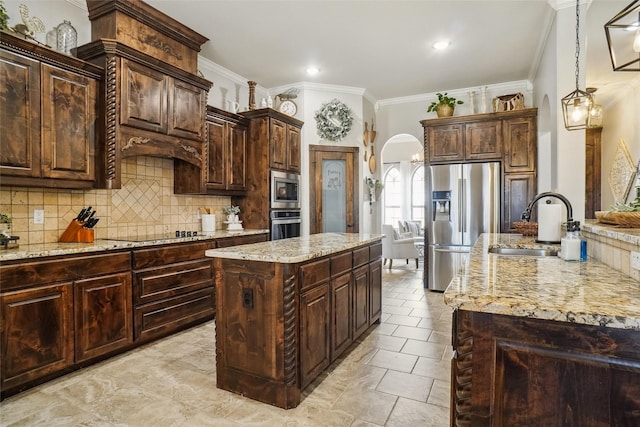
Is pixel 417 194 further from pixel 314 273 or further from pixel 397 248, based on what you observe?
pixel 314 273

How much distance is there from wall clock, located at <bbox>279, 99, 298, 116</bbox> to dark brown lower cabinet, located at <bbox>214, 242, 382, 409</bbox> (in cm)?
344

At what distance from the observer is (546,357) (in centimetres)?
103

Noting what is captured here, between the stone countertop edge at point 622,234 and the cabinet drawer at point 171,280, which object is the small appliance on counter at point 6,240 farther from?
the stone countertop edge at point 622,234

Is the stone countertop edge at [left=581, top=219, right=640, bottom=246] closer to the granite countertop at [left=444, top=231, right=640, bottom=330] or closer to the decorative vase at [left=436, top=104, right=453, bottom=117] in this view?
the granite countertop at [left=444, top=231, right=640, bottom=330]

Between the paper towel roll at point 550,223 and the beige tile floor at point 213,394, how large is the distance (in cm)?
122

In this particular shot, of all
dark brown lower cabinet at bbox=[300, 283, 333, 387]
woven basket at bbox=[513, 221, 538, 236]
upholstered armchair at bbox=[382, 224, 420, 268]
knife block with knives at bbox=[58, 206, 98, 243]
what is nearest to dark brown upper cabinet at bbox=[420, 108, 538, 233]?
woven basket at bbox=[513, 221, 538, 236]

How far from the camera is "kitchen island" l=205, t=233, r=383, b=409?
82.0 inches

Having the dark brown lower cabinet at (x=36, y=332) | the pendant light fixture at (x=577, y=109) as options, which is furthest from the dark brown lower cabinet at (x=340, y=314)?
the pendant light fixture at (x=577, y=109)

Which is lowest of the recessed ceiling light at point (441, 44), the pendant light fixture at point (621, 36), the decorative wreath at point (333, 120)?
the pendant light fixture at point (621, 36)

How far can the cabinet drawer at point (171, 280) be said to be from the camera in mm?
2951

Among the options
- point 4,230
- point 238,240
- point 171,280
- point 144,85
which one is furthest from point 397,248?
point 4,230

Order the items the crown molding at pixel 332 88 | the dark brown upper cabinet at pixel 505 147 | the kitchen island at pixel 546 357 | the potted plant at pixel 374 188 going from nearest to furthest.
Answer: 1. the kitchen island at pixel 546 357
2. the dark brown upper cabinet at pixel 505 147
3. the crown molding at pixel 332 88
4. the potted plant at pixel 374 188

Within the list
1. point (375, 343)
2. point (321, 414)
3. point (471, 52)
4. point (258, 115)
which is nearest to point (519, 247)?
→ point (375, 343)

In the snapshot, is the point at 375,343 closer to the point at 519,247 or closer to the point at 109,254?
the point at 519,247
